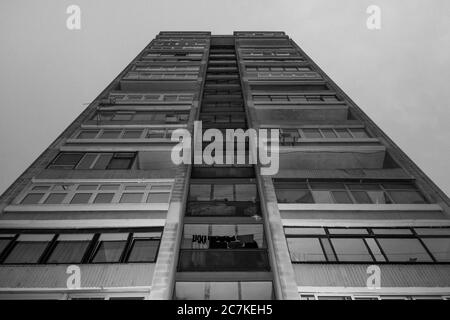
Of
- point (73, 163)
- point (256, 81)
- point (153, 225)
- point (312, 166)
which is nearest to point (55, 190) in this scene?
point (73, 163)

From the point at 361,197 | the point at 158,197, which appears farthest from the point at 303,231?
the point at 158,197

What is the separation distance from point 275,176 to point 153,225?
6466 millimetres

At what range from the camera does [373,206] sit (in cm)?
1541

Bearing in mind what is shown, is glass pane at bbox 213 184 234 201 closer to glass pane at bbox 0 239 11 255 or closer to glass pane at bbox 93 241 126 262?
glass pane at bbox 93 241 126 262

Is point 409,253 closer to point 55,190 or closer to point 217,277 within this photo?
point 217,277

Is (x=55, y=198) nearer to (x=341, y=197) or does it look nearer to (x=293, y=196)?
(x=293, y=196)

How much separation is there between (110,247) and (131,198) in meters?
2.75

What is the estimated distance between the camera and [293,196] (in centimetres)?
1662

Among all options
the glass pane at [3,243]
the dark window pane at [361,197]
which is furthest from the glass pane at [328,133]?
the glass pane at [3,243]

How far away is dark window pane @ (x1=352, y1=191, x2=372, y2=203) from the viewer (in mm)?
16188

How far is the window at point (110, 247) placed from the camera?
13.0 metres

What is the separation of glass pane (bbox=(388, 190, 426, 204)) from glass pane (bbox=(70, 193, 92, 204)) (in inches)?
544
